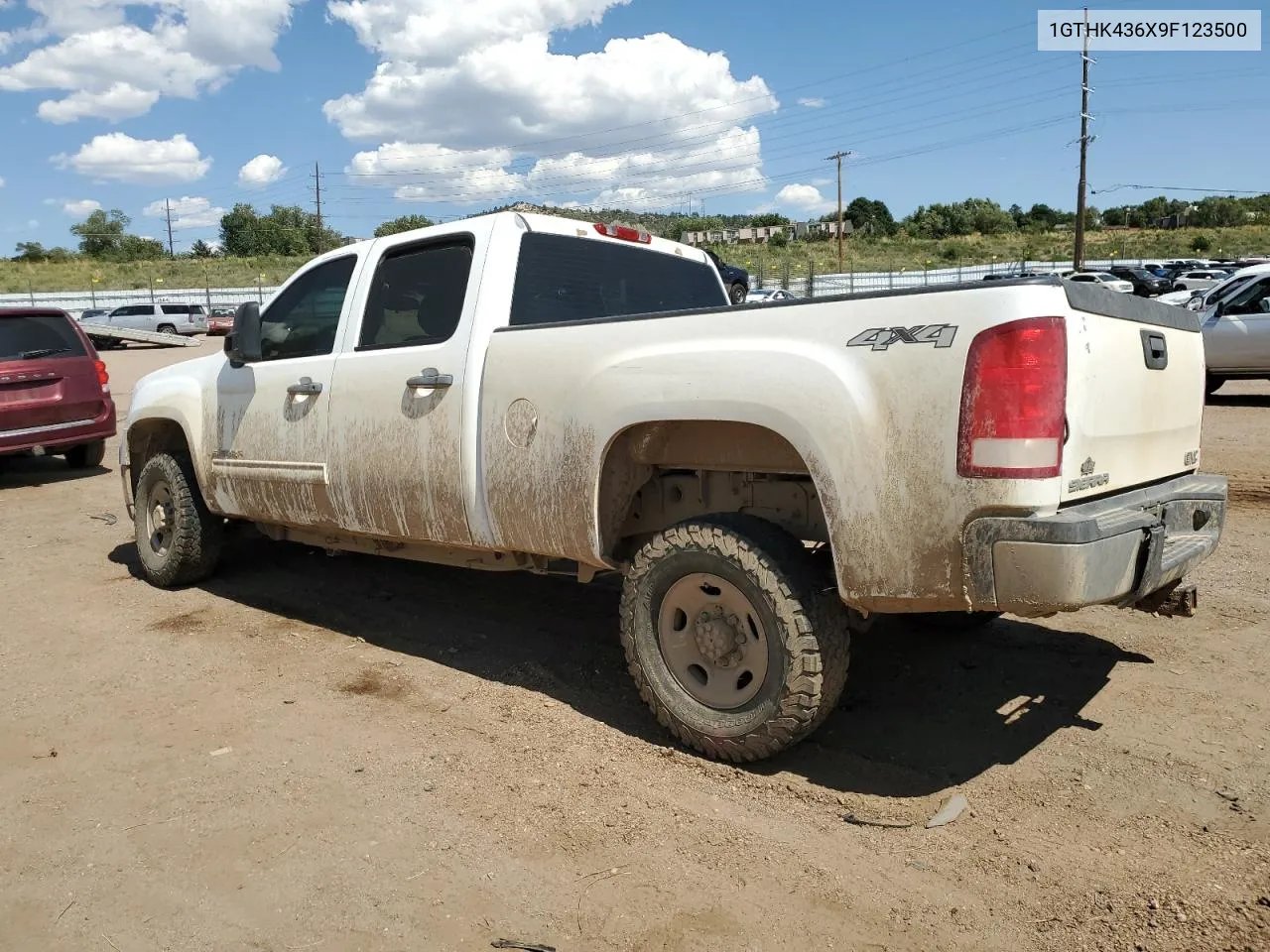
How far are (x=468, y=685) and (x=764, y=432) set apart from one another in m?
1.88

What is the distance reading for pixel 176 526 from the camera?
19.4ft

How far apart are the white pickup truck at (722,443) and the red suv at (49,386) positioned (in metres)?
5.99

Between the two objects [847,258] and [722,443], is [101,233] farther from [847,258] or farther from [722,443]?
[722,443]

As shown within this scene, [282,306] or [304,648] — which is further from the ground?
[282,306]

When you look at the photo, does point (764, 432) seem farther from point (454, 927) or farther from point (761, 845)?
point (454, 927)

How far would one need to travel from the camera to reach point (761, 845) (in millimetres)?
2965

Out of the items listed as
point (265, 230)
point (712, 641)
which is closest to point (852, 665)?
point (712, 641)

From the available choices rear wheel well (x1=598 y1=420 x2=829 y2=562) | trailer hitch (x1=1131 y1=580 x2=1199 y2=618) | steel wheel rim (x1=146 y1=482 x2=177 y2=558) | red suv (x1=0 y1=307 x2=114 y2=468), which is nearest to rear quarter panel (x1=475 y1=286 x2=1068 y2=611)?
rear wheel well (x1=598 y1=420 x2=829 y2=562)

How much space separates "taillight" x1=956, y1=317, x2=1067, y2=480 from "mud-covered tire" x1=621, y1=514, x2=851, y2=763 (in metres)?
0.75

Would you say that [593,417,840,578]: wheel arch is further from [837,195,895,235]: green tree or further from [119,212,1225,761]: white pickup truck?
[837,195,895,235]: green tree

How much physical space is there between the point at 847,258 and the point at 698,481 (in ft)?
194

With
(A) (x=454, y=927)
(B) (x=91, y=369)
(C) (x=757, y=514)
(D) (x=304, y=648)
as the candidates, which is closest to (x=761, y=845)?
(A) (x=454, y=927)

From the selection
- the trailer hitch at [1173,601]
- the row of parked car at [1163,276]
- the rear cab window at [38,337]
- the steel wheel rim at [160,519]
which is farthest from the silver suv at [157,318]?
the trailer hitch at [1173,601]

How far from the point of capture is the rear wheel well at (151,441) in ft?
19.9
